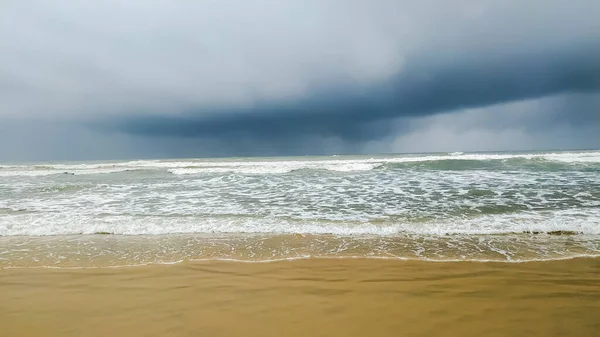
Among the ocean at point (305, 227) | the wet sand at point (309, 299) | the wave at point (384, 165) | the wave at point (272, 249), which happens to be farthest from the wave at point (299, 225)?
the wave at point (384, 165)

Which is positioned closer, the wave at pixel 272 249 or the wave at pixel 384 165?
the wave at pixel 272 249

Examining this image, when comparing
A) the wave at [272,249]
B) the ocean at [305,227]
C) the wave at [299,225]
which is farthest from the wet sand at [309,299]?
the wave at [299,225]

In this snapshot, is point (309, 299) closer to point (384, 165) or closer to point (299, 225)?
point (299, 225)

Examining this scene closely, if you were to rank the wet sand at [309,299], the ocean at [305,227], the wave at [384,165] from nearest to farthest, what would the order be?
the wet sand at [309,299], the ocean at [305,227], the wave at [384,165]

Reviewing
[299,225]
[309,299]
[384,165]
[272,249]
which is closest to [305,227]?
[299,225]

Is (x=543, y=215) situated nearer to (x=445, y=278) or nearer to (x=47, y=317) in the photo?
(x=445, y=278)

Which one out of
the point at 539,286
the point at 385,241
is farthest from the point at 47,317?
the point at 539,286

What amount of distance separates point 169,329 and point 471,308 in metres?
3.38

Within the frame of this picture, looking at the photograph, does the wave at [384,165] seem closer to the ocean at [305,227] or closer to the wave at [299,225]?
the ocean at [305,227]

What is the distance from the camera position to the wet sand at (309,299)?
3.23 metres

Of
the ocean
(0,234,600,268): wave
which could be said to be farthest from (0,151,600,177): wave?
(0,234,600,268): wave

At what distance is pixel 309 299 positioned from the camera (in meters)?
3.88

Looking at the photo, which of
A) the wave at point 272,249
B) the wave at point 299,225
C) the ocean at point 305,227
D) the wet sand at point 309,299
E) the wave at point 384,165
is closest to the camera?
the wet sand at point 309,299

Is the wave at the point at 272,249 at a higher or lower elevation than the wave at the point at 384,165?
lower
